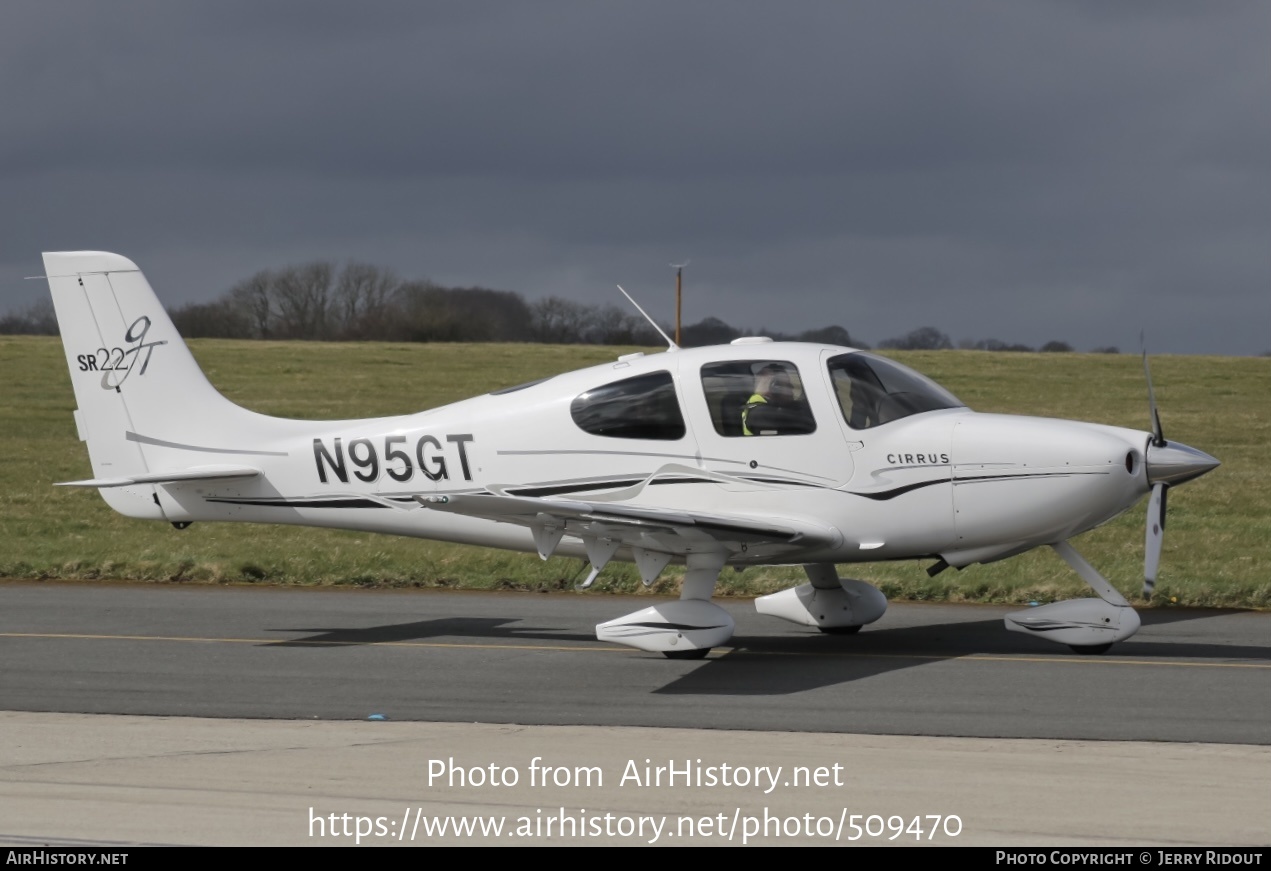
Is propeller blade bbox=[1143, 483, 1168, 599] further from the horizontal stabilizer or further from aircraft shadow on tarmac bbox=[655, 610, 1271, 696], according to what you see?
the horizontal stabilizer

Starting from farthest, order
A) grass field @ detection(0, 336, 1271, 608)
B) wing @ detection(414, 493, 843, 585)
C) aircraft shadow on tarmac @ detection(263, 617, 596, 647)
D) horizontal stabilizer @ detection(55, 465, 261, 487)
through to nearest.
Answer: grass field @ detection(0, 336, 1271, 608)
horizontal stabilizer @ detection(55, 465, 261, 487)
aircraft shadow on tarmac @ detection(263, 617, 596, 647)
wing @ detection(414, 493, 843, 585)

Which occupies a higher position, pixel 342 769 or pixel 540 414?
pixel 540 414

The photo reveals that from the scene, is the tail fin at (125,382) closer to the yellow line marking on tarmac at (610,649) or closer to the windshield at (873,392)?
the yellow line marking on tarmac at (610,649)

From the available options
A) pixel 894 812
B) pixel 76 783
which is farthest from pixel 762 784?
pixel 76 783

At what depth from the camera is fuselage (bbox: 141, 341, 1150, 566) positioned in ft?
32.5

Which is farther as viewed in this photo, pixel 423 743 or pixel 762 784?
pixel 423 743

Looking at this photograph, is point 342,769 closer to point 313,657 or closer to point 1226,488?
point 313,657

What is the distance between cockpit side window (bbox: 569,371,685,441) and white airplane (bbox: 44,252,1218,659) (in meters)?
0.01

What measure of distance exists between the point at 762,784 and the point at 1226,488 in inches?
712

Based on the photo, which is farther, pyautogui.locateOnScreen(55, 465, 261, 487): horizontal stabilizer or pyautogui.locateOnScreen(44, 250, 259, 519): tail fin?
pyautogui.locateOnScreen(44, 250, 259, 519): tail fin

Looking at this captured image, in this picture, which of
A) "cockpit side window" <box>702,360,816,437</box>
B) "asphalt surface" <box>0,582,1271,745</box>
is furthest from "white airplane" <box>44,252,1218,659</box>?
"asphalt surface" <box>0,582,1271,745</box>

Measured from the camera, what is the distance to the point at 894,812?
6.20m

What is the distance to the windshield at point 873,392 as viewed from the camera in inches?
401
